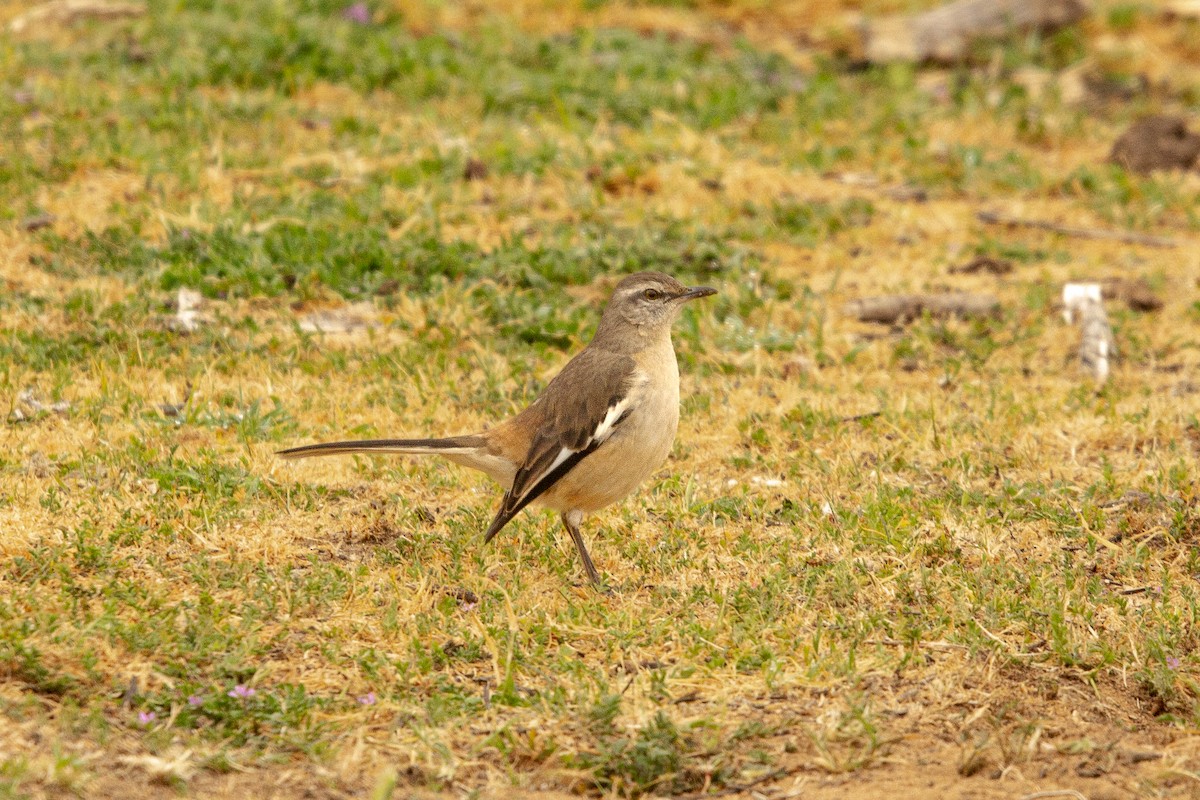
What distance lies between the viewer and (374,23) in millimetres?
14031

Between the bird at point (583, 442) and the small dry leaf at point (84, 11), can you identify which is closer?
the bird at point (583, 442)

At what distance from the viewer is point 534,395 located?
8.65 metres

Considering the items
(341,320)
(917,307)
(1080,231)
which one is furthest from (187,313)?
(1080,231)

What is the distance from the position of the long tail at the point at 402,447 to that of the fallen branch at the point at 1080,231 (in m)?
6.16

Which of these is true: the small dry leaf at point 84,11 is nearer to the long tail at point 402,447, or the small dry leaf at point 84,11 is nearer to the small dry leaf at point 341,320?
the small dry leaf at point 341,320

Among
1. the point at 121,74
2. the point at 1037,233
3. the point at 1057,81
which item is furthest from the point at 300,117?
the point at 1057,81

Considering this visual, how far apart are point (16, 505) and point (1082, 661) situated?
178 inches

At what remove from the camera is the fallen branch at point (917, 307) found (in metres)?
10.0

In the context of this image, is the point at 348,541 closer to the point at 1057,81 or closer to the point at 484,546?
the point at 484,546

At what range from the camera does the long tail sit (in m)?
6.44

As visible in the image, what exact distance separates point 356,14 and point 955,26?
5833 mm

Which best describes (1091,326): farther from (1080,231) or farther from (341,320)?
(341,320)

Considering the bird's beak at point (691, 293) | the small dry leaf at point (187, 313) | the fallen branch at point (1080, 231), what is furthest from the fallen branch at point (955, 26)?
the bird's beak at point (691, 293)

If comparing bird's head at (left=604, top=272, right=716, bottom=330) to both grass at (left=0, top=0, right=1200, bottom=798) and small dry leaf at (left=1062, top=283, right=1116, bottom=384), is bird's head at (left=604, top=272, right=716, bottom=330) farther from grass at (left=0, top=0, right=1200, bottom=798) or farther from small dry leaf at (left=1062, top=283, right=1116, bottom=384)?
small dry leaf at (left=1062, top=283, right=1116, bottom=384)
